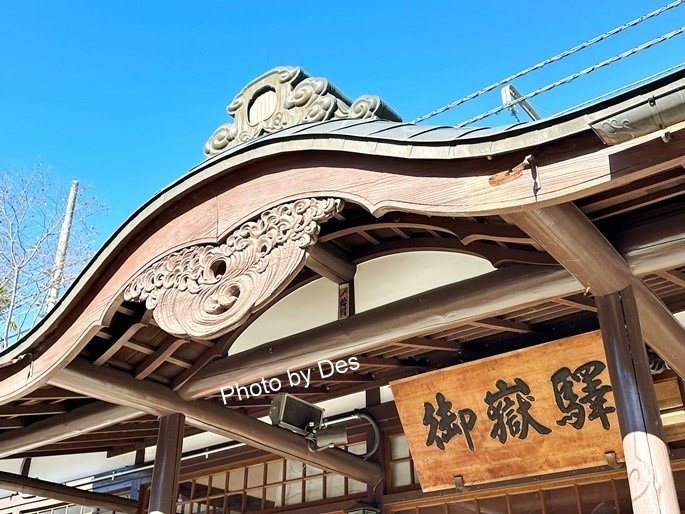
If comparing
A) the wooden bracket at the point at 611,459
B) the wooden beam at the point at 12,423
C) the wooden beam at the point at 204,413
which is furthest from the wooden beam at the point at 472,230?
the wooden beam at the point at 12,423

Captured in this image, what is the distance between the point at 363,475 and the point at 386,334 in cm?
274

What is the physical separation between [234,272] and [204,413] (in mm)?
2526

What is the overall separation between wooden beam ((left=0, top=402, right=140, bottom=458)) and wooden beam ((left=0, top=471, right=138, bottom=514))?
3.57 feet

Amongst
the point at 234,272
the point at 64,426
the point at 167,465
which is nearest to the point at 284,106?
the point at 234,272

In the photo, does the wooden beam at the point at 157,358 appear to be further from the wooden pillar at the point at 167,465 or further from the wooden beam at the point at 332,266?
the wooden beam at the point at 332,266

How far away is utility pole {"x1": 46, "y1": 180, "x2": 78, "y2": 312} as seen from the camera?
2141 cm

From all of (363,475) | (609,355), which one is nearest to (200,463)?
(363,475)

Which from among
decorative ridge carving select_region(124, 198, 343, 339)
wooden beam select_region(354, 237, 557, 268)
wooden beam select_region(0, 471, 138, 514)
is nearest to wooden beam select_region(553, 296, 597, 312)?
wooden beam select_region(354, 237, 557, 268)

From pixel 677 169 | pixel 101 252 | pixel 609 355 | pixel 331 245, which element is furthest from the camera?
pixel 331 245

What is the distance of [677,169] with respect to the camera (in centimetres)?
386

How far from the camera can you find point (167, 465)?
626 cm

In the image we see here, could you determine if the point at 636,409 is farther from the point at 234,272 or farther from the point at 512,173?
the point at 234,272

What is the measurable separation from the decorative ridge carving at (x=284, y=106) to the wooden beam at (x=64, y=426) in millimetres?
2650

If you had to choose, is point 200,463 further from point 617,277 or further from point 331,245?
point 617,277
